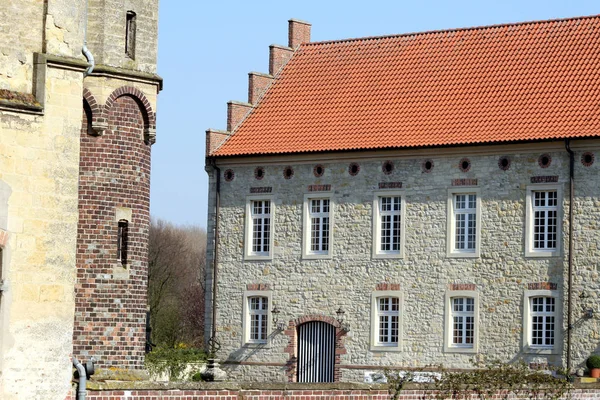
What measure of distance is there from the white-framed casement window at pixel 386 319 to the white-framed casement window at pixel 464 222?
2.10 meters

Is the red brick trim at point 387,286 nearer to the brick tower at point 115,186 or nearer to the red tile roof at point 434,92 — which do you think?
the red tile roof at point 434,92

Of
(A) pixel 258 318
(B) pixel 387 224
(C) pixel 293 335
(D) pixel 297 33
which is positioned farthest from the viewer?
(D) pixel 297 33

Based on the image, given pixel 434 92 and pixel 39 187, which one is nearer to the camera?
pixel 39 187

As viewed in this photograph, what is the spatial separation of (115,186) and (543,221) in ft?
57.5

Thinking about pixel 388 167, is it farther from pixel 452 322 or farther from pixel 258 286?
pixel 258 286

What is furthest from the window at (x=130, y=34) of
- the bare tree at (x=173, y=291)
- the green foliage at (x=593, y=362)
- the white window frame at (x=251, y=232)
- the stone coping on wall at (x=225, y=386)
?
the bare tree at (x=173, y=291)

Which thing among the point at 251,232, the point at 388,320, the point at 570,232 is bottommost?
the point at 388,320

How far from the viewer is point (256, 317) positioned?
4416cm

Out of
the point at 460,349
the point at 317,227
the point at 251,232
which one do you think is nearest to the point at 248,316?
the point at 251,232

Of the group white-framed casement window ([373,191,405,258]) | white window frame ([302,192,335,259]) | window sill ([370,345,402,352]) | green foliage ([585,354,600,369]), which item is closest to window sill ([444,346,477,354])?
window sill ([370,345,402,352])

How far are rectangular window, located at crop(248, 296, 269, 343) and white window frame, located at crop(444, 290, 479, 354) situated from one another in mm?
5817

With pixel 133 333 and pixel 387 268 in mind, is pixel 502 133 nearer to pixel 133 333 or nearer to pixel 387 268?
pixel 387 268

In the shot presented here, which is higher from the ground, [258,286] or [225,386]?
[258,286]

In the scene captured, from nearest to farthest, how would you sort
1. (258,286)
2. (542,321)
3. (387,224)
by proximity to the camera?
(542,321)
(387,224)
(258,286)
